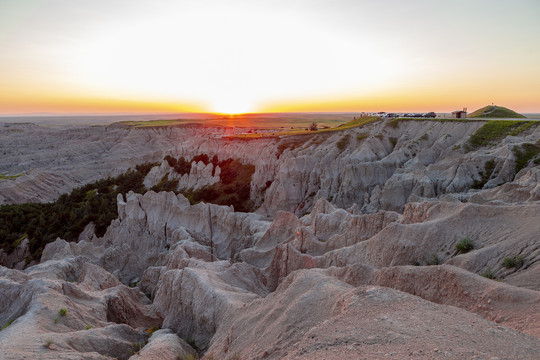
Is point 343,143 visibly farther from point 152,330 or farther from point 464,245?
point 152,330

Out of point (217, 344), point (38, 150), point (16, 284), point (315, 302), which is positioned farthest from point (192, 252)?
point (38, 150)

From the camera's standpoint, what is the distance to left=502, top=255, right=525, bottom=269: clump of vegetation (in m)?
12.4

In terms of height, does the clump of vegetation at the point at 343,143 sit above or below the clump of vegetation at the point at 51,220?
above

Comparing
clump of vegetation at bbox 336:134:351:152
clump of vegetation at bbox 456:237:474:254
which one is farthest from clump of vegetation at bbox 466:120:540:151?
clump of vegetation at bbox 456:237:474:254

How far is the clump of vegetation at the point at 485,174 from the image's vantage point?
106 ft

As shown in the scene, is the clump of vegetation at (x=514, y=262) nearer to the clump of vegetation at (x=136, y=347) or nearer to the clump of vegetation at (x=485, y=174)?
the clump of vegetation at (x=136, y=347)

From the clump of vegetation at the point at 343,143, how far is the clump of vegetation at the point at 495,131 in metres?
15.9

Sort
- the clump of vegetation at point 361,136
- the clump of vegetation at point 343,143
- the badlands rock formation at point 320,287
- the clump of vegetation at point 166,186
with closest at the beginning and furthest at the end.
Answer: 1. the badlands rock formation at point 320,287
2. the clump of vegetation at point 343,143
3. the clump of vegetation at point 361,136
4. the clump of vegetation at point 166,186

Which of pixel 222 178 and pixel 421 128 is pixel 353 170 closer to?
pixel 421 128

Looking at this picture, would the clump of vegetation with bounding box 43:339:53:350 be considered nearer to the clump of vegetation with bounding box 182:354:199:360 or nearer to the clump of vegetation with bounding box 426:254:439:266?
the clump of vegetation with bounding box 182:354:199:360

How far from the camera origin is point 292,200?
45281 mm

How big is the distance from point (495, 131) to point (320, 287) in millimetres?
40966

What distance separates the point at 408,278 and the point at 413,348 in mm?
5118

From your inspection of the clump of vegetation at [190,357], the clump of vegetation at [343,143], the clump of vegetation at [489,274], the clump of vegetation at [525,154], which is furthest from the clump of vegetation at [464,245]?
the clump of vegetation at [343,143]
